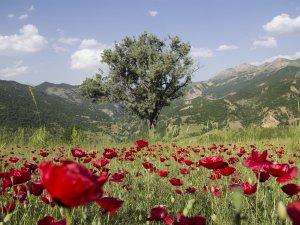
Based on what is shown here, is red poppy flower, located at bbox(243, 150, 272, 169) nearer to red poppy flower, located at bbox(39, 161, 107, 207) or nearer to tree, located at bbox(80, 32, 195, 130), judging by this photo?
red poppy flower, located at bbox(39, 161, 107, 207)

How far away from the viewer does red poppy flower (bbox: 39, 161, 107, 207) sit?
0.73m

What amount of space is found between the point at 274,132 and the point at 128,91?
2528cm

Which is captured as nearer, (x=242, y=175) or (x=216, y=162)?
(x=216, y=162)

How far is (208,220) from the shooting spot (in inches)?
119

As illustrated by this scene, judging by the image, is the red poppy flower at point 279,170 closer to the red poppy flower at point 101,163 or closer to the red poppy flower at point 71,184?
the red poppy flower at point 71,184

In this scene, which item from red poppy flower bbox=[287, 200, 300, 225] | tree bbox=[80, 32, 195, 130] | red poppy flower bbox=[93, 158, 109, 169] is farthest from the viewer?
tree bbox=[80, 32, 195, 130]

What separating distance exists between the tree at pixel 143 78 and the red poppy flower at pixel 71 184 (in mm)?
36076

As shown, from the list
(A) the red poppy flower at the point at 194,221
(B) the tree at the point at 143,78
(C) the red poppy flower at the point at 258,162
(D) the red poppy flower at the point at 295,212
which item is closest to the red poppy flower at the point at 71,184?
(D) the red poppy flower at the point at 295,212

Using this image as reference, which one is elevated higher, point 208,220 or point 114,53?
point 114,53

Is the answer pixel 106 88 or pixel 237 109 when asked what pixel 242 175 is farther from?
pixel 237 109

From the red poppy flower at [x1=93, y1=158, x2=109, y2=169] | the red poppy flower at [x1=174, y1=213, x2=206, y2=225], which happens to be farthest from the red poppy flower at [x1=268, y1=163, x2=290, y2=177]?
the red poppy flower at [x1=93, y1=158, x2=109, y2=169]

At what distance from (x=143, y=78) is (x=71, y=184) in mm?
38609

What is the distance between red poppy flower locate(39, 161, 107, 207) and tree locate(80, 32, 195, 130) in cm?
3608

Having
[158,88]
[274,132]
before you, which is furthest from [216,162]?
[158,88]
